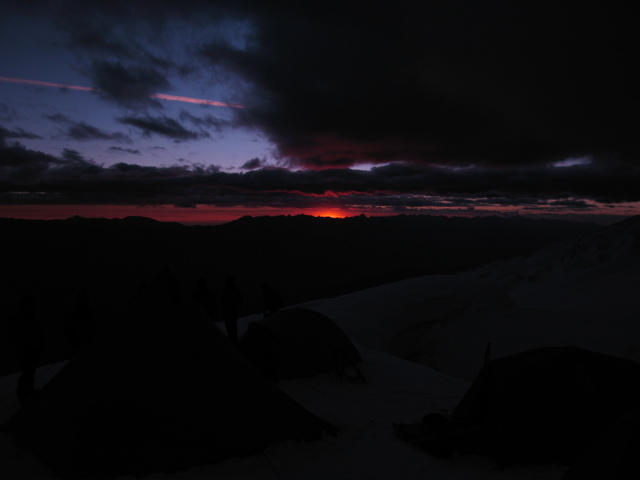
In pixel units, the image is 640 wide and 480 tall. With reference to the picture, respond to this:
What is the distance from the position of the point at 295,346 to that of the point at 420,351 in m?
9.99

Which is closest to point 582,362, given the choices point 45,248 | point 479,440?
point 479,440

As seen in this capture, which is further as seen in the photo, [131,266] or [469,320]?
[131,266]

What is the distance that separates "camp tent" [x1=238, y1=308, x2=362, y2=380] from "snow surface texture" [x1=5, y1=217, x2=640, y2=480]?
454 millimetres

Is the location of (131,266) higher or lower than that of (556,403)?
lower

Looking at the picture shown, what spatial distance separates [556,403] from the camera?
557 centimetres

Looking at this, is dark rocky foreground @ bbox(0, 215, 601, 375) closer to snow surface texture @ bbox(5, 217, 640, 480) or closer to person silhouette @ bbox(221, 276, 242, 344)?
snow surface texture @ bbox(5, 217, 640, 480)

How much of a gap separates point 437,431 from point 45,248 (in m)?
167

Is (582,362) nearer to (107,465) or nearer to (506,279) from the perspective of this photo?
(107,465)

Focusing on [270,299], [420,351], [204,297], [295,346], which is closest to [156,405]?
[295,346]

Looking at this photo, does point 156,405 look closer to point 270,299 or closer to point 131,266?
point 270,299

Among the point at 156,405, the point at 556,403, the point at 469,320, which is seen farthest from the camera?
the point at 469,320

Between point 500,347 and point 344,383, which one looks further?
point 500,347

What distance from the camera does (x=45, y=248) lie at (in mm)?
136625

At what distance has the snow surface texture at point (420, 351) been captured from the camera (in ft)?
17.6
